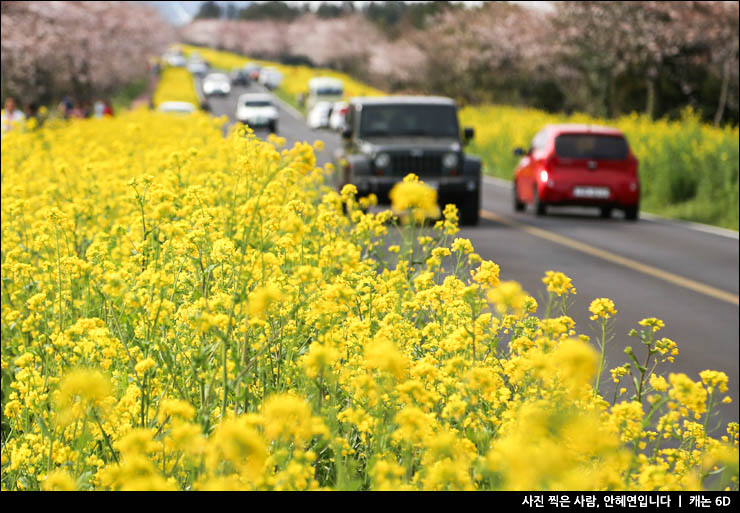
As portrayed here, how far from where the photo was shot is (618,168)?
19.4 meters

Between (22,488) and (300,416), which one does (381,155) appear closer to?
(22,488)

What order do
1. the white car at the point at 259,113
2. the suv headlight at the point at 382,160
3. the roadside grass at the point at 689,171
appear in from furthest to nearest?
the white car at the point at 259,113
the roadside grass at the point at 689,171
the suv headlight at the point at 382,160

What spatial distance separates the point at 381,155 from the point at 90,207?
8.04 meters

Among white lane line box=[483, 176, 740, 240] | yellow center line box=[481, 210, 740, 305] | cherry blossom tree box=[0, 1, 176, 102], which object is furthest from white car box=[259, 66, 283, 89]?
yellow center line box=[481, 210, 740, 305]

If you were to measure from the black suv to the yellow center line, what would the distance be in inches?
45.2

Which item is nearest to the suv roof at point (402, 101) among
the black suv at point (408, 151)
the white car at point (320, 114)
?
the black suv at point (408, 151)

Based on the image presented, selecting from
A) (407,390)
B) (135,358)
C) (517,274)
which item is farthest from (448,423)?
(517,274)

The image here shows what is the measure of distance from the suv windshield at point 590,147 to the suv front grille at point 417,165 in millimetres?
2584

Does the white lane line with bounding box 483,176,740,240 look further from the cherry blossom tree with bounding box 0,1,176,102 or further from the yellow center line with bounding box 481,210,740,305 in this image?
the cherry blossom tree with bounding box 0,1,176,102

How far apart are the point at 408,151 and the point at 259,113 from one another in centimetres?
4139

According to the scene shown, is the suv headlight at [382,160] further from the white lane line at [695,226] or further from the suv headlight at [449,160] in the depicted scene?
the white lane line at [695,226]

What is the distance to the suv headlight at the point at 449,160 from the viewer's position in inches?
709

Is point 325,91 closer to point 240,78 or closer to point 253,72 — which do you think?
point 240,78

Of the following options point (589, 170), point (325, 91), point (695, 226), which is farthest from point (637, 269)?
point (325, 91)
